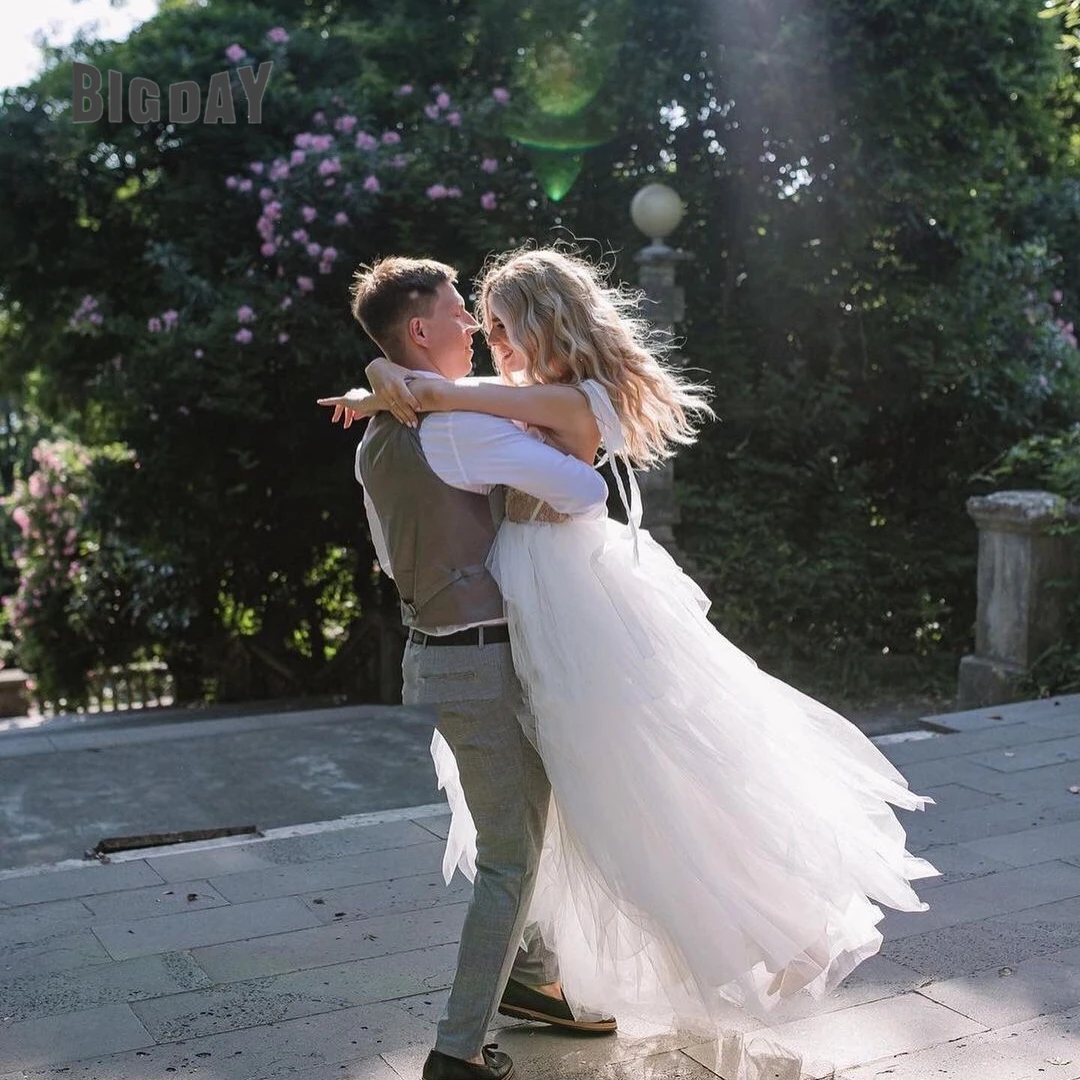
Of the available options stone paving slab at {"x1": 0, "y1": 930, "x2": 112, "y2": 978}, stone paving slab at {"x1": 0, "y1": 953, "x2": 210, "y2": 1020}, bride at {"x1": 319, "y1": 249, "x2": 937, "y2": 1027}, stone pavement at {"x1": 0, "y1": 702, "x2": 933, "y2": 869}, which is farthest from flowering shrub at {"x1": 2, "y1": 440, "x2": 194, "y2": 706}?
bride at {"x1": 319, "y1": 249, "x2": 937, "y2": 1027}

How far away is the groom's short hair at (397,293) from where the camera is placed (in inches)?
→ 99.9

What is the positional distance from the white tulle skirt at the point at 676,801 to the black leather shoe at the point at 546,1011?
25cm

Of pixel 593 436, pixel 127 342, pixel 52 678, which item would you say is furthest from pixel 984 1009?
pixel 52 678

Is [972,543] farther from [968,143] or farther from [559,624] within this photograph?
[559,624]

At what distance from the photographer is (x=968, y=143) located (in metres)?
9.07

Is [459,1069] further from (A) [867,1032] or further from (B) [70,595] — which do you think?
(B) [70,595]

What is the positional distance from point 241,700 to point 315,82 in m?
5.19

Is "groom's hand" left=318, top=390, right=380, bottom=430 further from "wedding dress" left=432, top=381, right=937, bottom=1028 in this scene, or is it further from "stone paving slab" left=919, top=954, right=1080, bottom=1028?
"stone paving slab" left=919, top=954, right=1080, bottom=1028

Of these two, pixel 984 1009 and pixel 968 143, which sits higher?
pixel 968 143

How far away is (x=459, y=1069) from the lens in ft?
8.30

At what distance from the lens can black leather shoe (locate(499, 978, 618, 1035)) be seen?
282cm

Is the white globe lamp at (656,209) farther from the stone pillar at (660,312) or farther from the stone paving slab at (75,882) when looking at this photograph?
the stone paving slab at (75,882)

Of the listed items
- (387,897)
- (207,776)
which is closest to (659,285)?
(207,776)

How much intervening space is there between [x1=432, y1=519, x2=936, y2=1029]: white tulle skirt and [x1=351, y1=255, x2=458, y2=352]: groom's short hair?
444 mm
